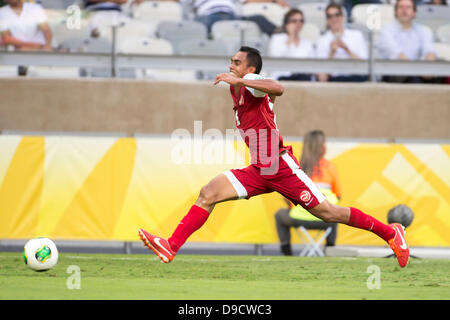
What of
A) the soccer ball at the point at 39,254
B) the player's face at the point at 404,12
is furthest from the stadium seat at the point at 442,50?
the soccer ball at the point at 39,254

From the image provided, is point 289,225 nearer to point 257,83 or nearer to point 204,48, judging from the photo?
point 204,48

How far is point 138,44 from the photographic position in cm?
1498

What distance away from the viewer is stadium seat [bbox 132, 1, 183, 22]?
15695mm

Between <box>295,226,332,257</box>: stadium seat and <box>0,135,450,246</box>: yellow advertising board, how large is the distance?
213mm

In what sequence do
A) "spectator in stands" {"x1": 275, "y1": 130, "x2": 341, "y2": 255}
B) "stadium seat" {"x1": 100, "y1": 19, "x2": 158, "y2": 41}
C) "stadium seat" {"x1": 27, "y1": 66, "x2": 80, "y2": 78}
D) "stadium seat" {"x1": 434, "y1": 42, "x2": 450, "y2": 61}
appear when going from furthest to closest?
"stadium seat" {"x1": 434, "y1": 42, "x2": 450, "y2": 61} < "stadium seat" {"x1": 100, "y1": 19, "x2": 158, "y2": 41} < "stadium seat" {"x1": 27, "y1": 66, "x2": 80, "y2": 78} < "spectator in stands" {"x1": 275, "y1": 130, "x2": 341, "y2": 255}

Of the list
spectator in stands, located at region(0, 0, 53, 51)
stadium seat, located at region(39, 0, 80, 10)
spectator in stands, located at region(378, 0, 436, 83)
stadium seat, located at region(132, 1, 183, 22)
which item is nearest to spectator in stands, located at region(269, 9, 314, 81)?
spectator in stands, located at region(378, 0, 436, 83)

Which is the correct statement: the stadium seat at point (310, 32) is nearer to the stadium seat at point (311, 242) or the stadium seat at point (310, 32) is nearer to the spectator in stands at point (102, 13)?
the spectator in stands at point (102, 13)

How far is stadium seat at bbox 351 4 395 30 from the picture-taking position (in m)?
15.4

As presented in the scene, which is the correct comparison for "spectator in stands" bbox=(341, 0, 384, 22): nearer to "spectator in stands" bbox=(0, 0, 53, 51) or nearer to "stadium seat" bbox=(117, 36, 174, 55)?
"stadium seat" bbox=(117, 36, 174, 55)

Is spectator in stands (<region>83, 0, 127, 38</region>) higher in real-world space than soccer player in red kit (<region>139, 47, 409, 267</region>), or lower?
higher

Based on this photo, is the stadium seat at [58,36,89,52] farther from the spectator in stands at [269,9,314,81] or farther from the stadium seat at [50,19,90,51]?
the spectator in stands at [269,9,314,81]

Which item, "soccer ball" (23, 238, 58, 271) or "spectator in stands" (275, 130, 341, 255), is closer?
"soccer ball" (23, 238, 58, 271)

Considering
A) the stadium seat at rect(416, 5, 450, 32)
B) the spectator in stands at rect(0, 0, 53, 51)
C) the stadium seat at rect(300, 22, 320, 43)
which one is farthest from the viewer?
the stadium seat at rect(416, 5, 450, 32)

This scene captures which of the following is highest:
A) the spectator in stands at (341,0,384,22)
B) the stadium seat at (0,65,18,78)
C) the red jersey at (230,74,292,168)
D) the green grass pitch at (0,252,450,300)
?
the spectator in stands at (341,0,384,22)
